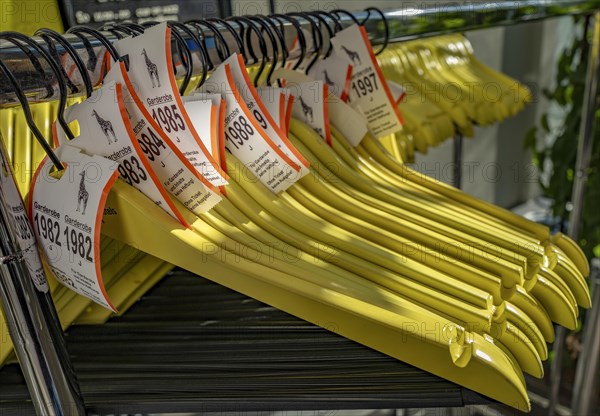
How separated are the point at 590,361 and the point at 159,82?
1.23 meters

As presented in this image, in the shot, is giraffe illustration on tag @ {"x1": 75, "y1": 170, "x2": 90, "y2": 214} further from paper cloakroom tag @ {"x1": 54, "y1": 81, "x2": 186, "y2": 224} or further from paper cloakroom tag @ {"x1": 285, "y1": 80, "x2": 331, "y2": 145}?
paper cloakroom tag @ {"x1": 285, "y1": 80, "x2": 331, "y2": 145}

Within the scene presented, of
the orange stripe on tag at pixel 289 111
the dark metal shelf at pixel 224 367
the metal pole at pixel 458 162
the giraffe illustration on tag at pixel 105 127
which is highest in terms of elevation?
the giraffe illustration on tag at pixel 105 127

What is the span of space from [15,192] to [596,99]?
1.38m

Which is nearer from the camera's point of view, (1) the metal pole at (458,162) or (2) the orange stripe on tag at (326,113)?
(2) the orange stripe on tag at (326,113)

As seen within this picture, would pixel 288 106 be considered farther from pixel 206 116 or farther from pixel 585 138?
pixel 585 138

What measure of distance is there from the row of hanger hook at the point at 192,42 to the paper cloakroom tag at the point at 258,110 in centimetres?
3

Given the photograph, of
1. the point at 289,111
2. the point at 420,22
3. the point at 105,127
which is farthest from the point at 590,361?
the point at 105,127

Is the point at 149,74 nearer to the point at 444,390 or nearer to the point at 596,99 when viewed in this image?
the point at 444,390

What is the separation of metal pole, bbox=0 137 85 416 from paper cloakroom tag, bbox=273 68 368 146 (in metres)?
0.42

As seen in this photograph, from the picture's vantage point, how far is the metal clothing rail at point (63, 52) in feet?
1.50

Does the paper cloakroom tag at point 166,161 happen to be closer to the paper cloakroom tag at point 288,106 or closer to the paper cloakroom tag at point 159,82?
the paper cloakroom tag at point 159,82

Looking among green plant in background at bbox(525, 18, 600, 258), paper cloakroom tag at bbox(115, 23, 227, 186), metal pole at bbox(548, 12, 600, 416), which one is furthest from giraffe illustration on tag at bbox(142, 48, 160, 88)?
green plant in background at bbox(525, 18, 600, 258)

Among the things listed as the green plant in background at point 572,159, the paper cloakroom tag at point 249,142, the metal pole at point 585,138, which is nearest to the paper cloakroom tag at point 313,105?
the paper cloakroom tag at point 249,142

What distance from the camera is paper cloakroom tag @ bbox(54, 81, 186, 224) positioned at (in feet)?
1.64
